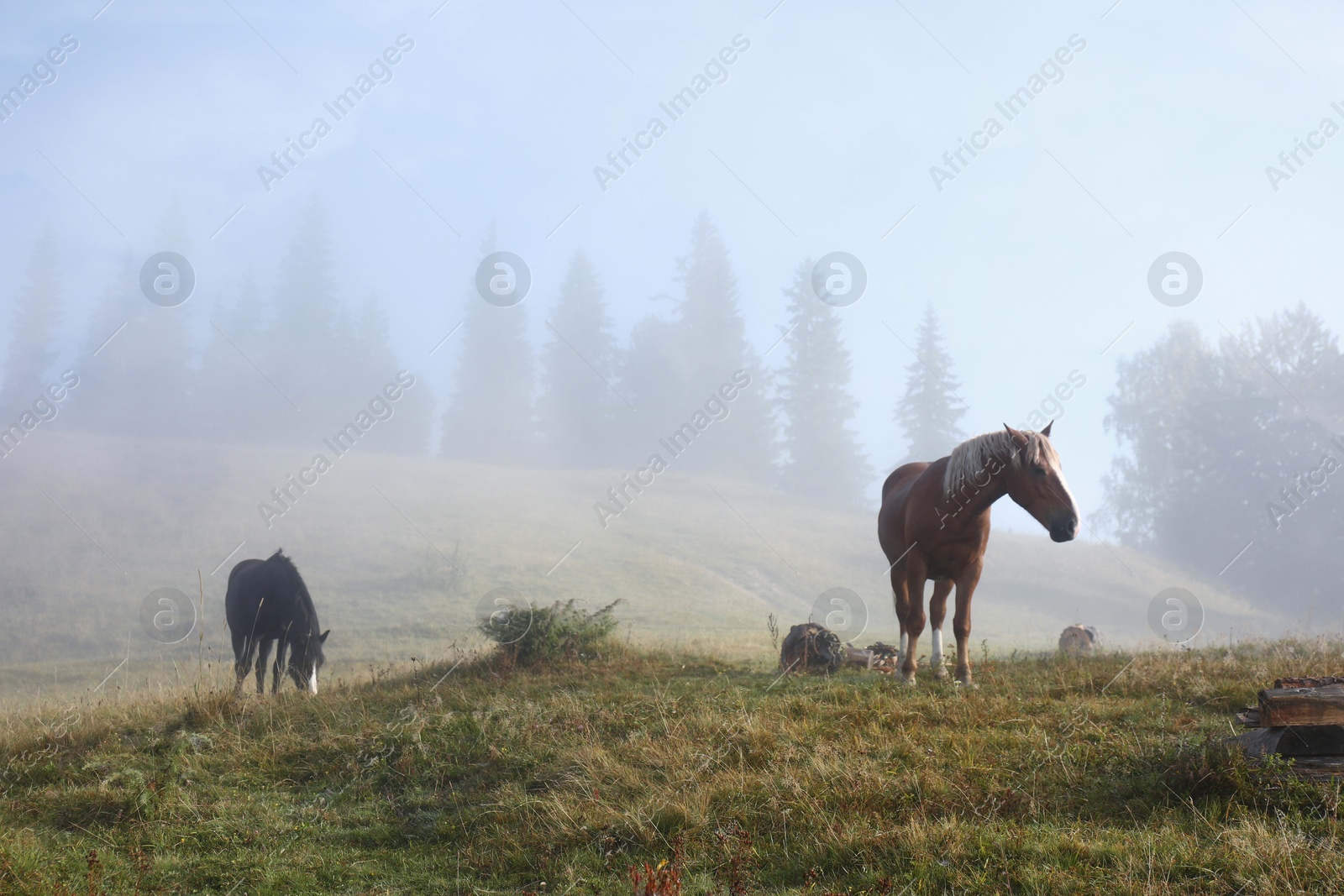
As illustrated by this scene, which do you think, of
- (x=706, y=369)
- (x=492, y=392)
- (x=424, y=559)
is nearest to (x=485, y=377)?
(x=492, y=392)

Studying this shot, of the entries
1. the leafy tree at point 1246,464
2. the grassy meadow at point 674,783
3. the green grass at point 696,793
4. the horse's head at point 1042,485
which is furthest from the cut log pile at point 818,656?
the leafy tree at point 1246,464

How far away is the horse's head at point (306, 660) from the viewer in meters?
11.1

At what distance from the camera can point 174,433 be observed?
184ft

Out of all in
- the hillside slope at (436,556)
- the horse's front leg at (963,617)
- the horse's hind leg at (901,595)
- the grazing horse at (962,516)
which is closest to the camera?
the grazing horse at (962,516)

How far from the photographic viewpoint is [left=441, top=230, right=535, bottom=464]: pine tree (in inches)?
2453

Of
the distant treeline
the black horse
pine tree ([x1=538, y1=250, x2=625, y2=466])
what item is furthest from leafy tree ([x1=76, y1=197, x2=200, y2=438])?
the black horse

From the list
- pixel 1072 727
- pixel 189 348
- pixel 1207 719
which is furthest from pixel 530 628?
pixel 189 348

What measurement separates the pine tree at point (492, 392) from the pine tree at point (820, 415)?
848 inches

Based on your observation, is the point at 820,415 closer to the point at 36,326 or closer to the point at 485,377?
the point at 485,377

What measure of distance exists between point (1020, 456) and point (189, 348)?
235ft

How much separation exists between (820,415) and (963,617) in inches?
2019

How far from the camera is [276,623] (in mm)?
12094

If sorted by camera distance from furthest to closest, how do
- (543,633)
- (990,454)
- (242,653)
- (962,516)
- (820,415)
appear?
(820,415) < (242,653) < (543,633) < (962,516) < (990,454)

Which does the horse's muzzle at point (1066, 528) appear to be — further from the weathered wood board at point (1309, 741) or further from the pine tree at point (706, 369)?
the pine tree at point (706, 369)
